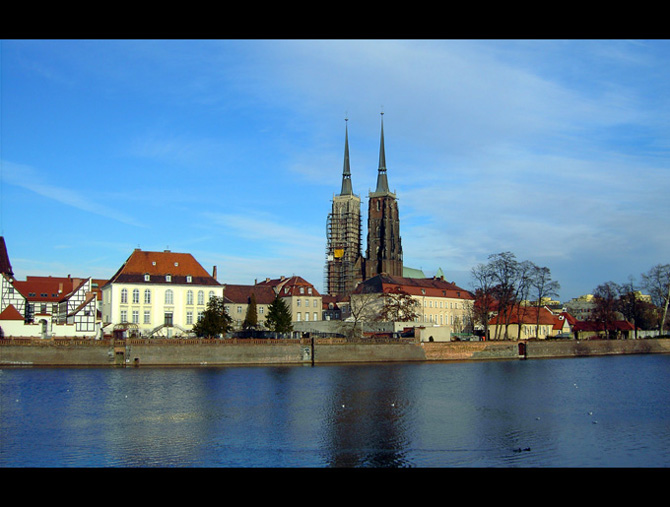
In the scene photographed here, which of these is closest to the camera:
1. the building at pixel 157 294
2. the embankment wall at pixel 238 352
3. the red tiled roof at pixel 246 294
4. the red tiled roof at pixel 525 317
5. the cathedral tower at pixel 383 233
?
the embankment wall at pixel 238 352

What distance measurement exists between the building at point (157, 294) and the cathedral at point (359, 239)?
64.5 meters

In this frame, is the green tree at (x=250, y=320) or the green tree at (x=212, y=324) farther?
the green tree at (x=250, y=320)

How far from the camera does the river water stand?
68.2 feet

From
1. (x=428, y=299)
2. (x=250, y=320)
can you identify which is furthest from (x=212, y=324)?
(x=428, y=299)

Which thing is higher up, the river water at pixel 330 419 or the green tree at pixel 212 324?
the green tree at pixel 212 324

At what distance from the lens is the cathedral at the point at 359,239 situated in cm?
13200

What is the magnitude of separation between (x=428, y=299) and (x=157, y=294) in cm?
4192

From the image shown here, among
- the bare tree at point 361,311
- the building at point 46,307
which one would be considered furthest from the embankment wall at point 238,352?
the bare tree at point 361,311

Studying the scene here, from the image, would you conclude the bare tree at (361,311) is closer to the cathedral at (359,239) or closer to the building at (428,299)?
the building at (428,299)

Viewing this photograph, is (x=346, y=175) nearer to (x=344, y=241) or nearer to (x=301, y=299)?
(x=344, y=241)

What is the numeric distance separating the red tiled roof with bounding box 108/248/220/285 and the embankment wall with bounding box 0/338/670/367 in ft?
41.8
